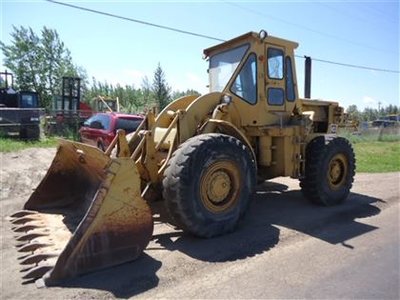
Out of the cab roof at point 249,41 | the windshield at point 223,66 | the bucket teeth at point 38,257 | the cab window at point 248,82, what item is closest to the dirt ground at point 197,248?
the bucket teeth at point 38,257

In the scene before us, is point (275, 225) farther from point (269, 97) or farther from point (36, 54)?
point (36, 54)

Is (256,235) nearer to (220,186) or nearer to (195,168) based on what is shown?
(220,186)

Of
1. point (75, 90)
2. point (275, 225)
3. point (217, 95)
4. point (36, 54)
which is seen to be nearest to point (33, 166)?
point (217, 95)

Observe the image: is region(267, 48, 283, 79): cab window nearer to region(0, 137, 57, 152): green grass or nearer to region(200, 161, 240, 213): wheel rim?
region(200, 161, 240, 213): wheel rim

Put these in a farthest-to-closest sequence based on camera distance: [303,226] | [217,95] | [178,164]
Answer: [217,95]
[303,226]
[178,164]

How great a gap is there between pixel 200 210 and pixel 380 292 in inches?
86.0

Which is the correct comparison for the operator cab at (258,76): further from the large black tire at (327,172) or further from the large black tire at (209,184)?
the large black tire at (209,184)

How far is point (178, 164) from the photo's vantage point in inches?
191

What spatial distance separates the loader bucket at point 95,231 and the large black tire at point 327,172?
11.8 feet

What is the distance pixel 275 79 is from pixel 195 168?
8.62 ft

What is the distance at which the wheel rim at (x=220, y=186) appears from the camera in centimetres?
517

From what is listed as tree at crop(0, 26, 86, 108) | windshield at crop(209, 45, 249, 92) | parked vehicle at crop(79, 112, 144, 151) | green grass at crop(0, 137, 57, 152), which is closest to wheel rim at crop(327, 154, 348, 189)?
windshield at crop(209, 45, 249, 92)

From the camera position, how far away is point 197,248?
189 inches

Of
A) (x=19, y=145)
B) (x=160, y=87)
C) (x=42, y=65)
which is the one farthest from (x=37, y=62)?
(x=19, y=145)
